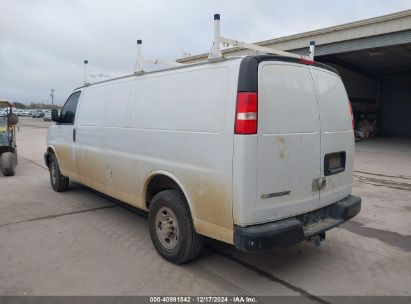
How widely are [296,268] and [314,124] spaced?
1.56 meters

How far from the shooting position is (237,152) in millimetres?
3254

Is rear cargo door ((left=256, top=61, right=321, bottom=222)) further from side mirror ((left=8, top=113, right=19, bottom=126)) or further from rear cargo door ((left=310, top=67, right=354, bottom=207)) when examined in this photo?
side mirror ((left=8, top=113, right=19, bottom=126))

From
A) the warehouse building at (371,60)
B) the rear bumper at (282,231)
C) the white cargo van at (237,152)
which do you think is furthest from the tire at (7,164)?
the rear bumper at (282,231)

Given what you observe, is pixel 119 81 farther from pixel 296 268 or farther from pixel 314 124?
pixel 296 268

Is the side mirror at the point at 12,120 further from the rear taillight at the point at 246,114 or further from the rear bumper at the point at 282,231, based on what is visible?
the rear bumper at the point at 282,231

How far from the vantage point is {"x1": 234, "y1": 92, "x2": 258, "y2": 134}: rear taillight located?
10.7ft

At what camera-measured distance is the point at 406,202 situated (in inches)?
282

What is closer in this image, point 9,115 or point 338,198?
point 338,198

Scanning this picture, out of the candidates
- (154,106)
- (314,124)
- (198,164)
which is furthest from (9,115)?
(314,124)

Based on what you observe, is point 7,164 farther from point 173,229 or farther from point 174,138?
point 174,138

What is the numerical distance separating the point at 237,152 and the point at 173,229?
1380 mm

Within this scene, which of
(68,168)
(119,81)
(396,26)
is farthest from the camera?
(396,26)

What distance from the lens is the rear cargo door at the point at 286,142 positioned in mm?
3365

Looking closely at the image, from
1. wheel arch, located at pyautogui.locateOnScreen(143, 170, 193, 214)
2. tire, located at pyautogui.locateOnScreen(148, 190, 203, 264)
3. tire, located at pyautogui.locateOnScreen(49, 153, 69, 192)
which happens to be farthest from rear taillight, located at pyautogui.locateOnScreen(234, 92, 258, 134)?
tire, located at pyautogui.locateOnScreen(49, 153, 69, 192)
